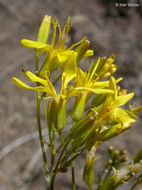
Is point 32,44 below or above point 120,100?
above

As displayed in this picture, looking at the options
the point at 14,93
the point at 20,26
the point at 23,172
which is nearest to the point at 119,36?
the point at 20,26

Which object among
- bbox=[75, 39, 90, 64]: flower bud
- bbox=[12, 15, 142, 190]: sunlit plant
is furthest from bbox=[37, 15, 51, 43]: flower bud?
bbox=[75, 39, 90, 64]: flower bud

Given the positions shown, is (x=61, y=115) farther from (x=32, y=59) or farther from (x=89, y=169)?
(x=32, y=59)

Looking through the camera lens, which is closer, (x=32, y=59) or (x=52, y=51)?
(x=52, y=51)

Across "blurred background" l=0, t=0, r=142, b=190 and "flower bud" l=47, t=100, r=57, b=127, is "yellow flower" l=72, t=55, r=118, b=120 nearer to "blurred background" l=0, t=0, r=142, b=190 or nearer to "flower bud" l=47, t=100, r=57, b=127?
"flower bud" l=47, t=100, r=57, b=127

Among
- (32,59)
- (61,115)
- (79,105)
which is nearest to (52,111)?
(61,115)

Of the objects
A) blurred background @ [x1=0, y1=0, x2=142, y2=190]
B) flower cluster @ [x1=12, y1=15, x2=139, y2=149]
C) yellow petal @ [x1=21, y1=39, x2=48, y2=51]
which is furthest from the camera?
blurred background @ [x1=0, y1=0, x2=142, y2=190]

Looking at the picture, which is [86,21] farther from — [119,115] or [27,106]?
[119,115]

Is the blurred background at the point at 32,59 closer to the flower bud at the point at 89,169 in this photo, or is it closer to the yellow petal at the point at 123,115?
the flower bud at the point at 89,169
